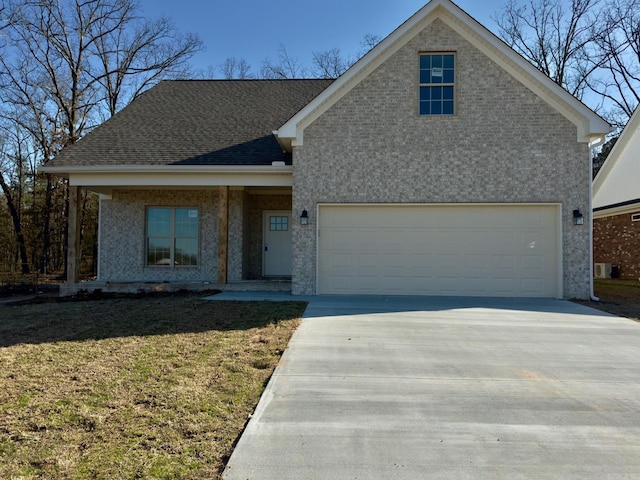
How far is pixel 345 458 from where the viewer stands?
309cm

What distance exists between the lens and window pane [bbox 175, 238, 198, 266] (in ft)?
43.3

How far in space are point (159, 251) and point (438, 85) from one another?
30.1ft

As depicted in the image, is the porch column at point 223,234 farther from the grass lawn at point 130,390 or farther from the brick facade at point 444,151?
the grass lawn at point 130,390

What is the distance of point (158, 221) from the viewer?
1332 cm

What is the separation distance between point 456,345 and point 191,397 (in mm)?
3807

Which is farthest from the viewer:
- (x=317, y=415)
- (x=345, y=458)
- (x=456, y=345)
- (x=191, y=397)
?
(x=456, y=345)

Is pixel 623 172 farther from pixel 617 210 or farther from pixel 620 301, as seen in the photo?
pixel 620 301

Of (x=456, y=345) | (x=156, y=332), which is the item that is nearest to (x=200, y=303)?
(x=156, y=332)

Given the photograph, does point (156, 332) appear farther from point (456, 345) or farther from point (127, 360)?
point (456, 345)

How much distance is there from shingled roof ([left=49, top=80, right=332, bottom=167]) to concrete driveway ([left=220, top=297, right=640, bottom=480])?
6976 millimetres

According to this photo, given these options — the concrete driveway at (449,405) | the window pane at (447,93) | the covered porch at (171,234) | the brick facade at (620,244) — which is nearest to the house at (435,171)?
the window pane at (447,93)

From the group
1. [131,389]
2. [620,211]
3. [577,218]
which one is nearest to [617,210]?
[620,211]

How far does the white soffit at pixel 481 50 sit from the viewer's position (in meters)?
10.3

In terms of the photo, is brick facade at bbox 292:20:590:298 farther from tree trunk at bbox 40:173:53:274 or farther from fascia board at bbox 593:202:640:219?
tree trunk at bbox 40:173:53:274
